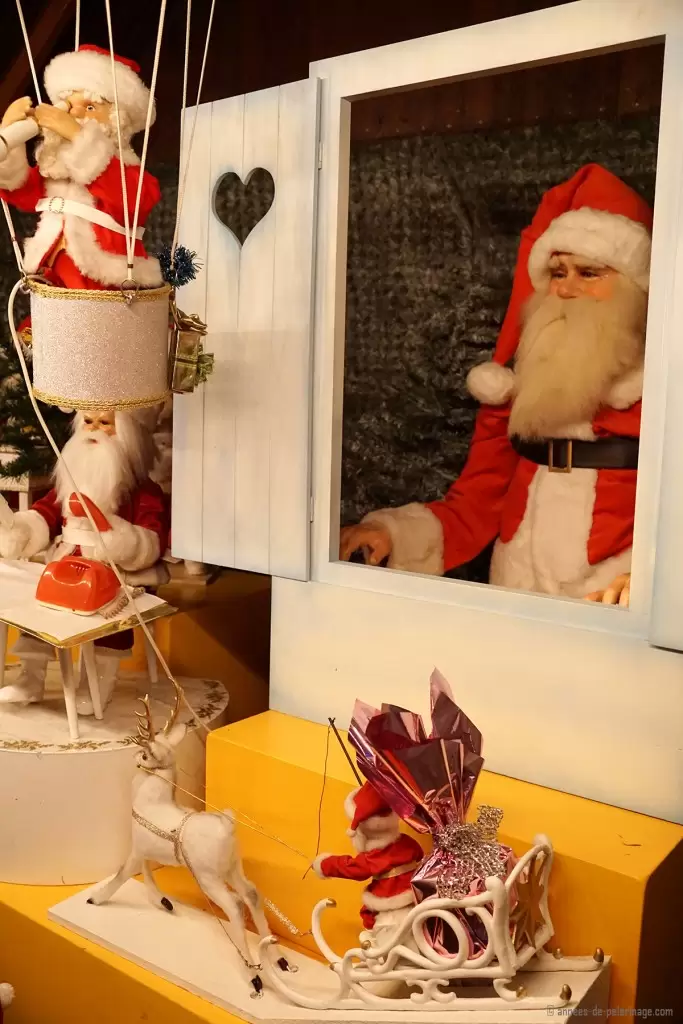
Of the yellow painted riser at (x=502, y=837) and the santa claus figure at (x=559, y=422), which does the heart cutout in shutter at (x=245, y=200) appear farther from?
the yellow painted riser at (x=502, y=837)

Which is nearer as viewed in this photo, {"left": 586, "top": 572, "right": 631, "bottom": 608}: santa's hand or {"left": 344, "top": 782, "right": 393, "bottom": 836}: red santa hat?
{"left": 344, "top": 782, "right": 393, "bottom": 836}: red santa hat

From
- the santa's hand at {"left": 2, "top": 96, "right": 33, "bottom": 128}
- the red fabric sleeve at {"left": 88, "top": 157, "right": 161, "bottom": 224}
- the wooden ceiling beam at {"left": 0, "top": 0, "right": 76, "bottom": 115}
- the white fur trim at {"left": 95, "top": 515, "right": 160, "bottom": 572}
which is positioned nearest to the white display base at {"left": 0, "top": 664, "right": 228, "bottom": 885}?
the white fur trim at {"left": 95, "top": 515, "right": 160, "bottom": 572}

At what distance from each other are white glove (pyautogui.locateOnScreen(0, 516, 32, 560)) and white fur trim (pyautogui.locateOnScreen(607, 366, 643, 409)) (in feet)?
3.35

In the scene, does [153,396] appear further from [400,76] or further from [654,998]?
[654,998]

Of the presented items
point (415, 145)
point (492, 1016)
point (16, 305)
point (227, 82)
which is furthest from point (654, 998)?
point (16, 305)

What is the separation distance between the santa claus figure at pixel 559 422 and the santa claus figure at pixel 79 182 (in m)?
0.54

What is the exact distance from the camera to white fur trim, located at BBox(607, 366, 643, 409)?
1.53m

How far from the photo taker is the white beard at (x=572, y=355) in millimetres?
1532

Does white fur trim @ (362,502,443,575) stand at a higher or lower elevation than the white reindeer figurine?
higher

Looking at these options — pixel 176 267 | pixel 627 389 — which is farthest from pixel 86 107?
pixel 627 389

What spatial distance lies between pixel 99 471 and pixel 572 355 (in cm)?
82

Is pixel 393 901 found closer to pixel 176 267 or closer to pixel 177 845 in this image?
pixel 177 845

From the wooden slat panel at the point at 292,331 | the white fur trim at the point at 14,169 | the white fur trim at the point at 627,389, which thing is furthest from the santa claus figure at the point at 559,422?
the white fur trim at the point at 14,169

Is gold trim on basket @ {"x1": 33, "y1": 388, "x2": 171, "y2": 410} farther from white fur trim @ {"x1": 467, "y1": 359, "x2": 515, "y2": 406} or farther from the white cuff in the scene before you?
white fur trim @ {"x1": 467, "y1": 359, "x2": 515, "y2": 406}
